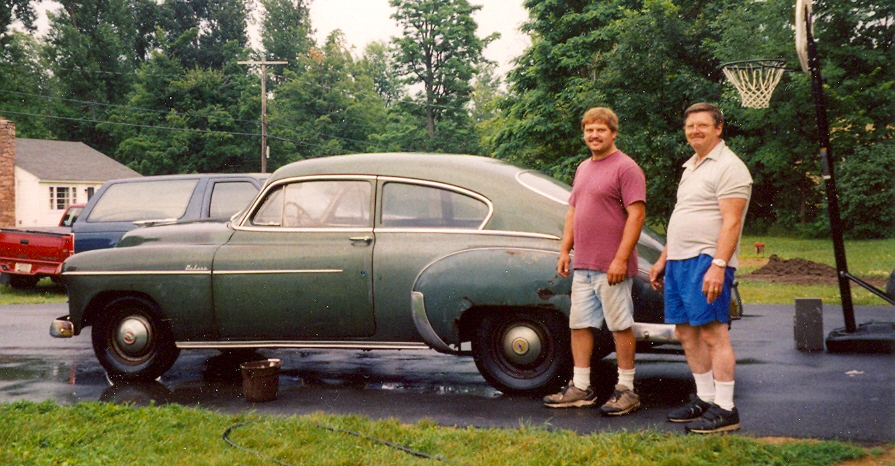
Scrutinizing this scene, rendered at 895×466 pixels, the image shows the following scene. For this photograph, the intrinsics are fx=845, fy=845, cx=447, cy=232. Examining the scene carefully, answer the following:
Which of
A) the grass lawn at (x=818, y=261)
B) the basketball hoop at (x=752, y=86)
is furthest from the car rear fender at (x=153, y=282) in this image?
the basketball hoop at (x=752, y=86)

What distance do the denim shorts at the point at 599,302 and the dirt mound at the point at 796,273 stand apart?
35.6 ft

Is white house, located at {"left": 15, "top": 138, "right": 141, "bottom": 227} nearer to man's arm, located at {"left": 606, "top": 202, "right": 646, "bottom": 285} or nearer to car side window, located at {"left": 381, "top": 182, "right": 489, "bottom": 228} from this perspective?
car side window, located at {"left": 381, "top": 182, "right": 489, "bottom": 228}

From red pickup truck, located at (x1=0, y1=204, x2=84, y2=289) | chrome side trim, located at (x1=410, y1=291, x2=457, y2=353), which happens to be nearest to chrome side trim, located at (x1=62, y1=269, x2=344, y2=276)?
chrome side trim, located at (x1=410, y1=291, x2=457, y2=353)

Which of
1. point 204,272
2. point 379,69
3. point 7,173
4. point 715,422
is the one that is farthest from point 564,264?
point 379,69

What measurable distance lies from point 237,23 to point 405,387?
185ft

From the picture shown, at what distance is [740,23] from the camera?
2631 centimetres

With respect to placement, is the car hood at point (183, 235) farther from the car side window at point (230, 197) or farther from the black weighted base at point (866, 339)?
the black weighted base at point (866, 339)

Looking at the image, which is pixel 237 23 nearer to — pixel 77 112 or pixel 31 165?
pixel 77 112

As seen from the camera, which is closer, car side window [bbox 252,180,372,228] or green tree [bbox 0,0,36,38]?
car side window [bbox 252,180,372,228]

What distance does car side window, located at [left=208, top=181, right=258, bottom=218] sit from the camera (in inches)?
426

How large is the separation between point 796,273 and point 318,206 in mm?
12701

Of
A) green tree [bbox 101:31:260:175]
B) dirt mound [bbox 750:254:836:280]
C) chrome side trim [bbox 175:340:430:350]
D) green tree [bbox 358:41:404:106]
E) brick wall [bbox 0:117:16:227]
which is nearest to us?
chrome side trim [bbox 175:340:430:350]

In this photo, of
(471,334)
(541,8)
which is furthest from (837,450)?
(541,8)

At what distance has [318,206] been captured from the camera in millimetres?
6465
